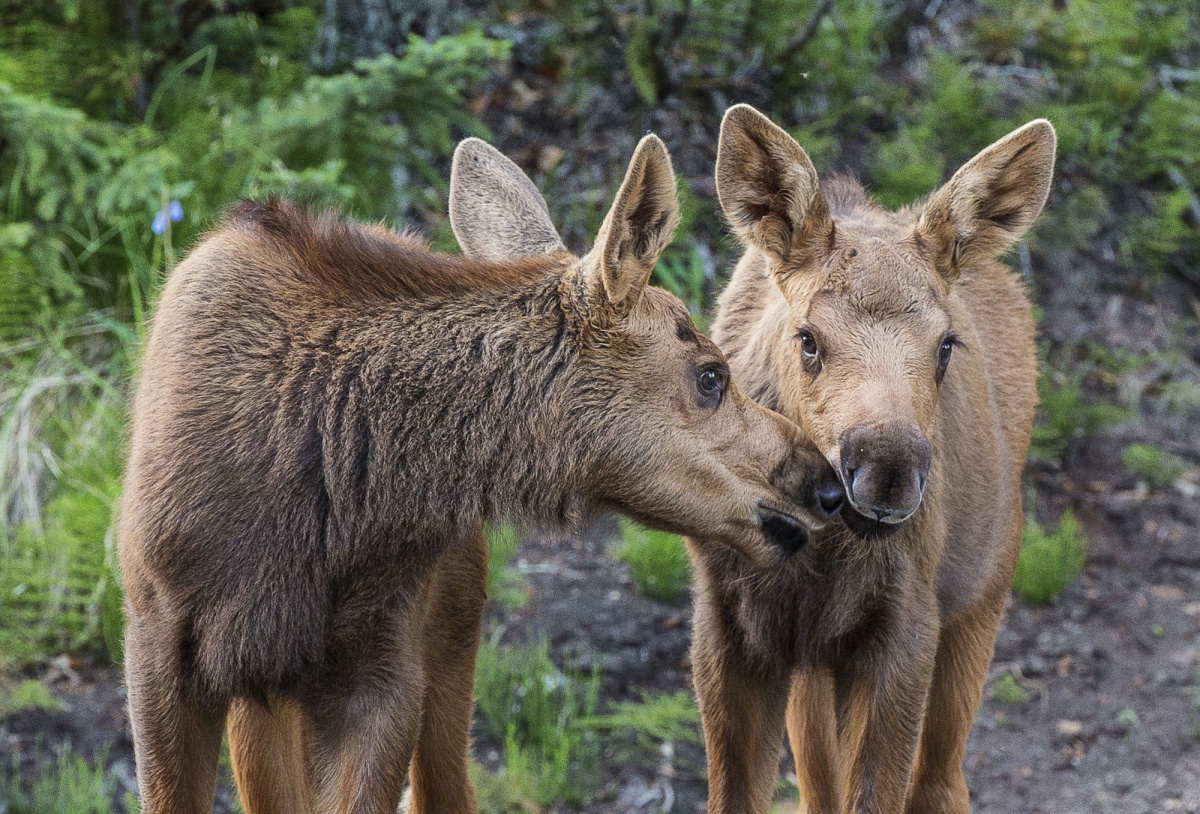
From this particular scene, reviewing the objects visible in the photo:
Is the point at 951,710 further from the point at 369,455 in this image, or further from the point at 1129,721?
the point at 369,455

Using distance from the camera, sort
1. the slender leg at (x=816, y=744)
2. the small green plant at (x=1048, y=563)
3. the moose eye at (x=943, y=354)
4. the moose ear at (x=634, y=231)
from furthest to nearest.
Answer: the small green plant at (x=1048, y=563) < the slender leg at (x=816, y=744) < the moose eye at (x=943, y=354) < the moose ear at (x=634, y=231)

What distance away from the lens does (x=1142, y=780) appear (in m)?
7.69

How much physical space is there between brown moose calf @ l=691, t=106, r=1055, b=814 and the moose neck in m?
0.96

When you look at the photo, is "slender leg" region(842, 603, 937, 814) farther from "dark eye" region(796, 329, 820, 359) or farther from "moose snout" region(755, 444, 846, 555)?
"dark eye" region(796, 329, 820, 359)

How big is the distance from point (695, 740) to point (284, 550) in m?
3.55

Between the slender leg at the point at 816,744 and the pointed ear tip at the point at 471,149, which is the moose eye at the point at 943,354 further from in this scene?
the pointed ear tip at the point at 471,149

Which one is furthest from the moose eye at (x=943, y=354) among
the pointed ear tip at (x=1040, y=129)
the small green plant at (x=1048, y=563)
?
the small green plant at (x=1048, y=563)

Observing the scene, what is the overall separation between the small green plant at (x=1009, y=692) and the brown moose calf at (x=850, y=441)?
2400 mm

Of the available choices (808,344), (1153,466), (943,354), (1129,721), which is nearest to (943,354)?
(943,354)

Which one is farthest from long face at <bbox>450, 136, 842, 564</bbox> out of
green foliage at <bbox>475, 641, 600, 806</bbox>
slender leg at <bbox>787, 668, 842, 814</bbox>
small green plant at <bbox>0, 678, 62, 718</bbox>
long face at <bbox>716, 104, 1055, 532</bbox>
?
small green plant at <bbox>0, 678, 62, 718</bbox>

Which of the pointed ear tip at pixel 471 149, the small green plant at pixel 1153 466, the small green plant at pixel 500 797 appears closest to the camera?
the pointed ear tip at pixel 471 149

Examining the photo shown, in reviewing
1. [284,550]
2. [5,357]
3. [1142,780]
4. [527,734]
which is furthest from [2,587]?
[1142,780]

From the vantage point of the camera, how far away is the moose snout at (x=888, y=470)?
455 cm

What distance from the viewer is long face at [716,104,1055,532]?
4672 mm
